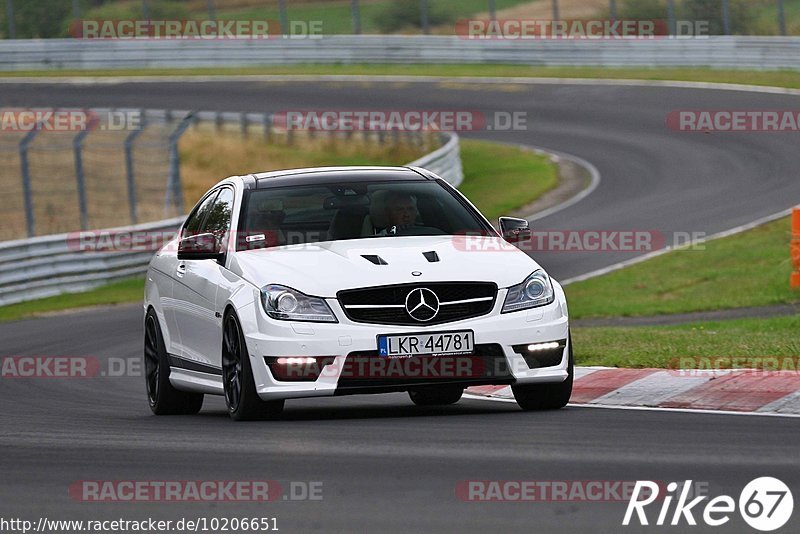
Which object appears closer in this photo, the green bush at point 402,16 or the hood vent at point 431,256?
the hood vent at point 431,256

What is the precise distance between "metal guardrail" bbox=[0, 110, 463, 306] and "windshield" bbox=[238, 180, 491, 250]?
12761 millimetres

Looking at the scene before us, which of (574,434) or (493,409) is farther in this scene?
(493,409)

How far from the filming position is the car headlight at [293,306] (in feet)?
29.4

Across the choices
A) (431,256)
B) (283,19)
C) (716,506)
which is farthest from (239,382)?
(283,19)

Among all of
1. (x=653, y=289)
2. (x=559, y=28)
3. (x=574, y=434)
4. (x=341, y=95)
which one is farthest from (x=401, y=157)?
(x=574, y=434)

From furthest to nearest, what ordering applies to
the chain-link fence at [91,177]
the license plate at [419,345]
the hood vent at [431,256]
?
the chain-link fence at [91,177] < the hood vent at [431,256] < the license plate at [419,345]

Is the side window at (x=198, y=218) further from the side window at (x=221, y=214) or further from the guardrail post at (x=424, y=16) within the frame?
the guardrail post at (x=424, y=16)

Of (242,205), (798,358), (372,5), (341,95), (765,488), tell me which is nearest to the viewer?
(765,488)

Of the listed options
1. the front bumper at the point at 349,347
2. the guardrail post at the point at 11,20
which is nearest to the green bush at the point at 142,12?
the guardrail post at the point at 11,20

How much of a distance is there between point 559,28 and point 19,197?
18.5 metres

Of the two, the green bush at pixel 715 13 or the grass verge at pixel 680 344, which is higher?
the grass verge at pixel 680 344

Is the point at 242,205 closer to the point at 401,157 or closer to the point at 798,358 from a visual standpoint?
the point at 798,358

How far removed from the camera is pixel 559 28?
47500mm

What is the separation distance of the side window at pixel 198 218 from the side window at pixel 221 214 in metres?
0.12
